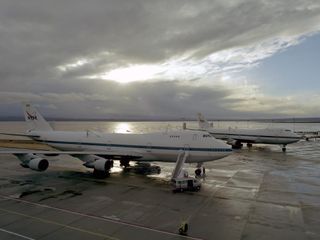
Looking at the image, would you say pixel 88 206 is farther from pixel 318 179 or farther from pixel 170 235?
pixel 318 179

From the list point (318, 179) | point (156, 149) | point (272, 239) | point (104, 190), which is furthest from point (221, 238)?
point (318, 179)

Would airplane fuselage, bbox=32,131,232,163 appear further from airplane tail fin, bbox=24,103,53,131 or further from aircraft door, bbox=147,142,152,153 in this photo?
airplane tail fin, bbox=24,103,53,131

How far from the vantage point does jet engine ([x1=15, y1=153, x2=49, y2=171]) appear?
2483cm

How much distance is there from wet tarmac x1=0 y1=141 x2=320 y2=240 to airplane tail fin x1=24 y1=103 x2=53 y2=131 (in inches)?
422

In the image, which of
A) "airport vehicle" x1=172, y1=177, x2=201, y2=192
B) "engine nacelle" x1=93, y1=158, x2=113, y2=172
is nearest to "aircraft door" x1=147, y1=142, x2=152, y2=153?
"engine nacelle" x1=93, y1=158, x2=113, y2=172

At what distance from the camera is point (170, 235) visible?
13656 millimetres

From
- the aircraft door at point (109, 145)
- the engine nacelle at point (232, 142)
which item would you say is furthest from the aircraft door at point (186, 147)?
the engine nacelle at point (232, 142)

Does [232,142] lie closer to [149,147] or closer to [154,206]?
[149,147]

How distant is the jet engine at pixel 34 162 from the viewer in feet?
81.5

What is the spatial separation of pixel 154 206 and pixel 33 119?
2827 centimetres

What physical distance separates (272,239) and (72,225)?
10310 millimetres

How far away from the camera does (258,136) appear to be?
53969 mm

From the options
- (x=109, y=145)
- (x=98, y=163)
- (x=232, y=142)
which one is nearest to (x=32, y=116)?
(x=109, y=145)

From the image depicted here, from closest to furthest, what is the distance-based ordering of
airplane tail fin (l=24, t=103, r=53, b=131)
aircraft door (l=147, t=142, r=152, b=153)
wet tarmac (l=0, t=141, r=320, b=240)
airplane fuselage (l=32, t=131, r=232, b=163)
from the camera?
wet tarmac (l=0, t=141, r=320, b=240) < airplane fuselage (l=32, t=131, r=232, b=163) < aircraft door (l=147, t=142, r=152, b=153) < airplane tail fin (l=24, t=103, r=53, b=131)
